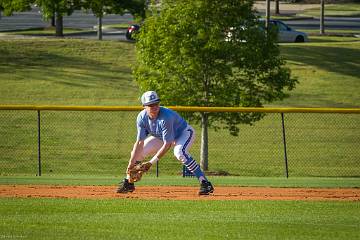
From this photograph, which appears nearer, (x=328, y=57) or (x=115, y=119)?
(x=115, y=119)

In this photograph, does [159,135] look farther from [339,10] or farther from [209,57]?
[339,10]

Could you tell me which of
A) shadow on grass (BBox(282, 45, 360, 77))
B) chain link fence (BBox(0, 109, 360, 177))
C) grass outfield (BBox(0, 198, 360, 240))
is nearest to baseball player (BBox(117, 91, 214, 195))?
grass outfield (BBox(0, 198, 360, 240))

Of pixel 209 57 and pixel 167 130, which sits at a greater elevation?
pixel 209 57

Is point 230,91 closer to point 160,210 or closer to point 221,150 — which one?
point 221,150

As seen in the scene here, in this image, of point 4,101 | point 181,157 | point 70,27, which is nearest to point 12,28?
point 70,27

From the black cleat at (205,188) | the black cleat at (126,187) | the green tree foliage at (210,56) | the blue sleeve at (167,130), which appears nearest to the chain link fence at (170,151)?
the green tree foliage at (210,56)

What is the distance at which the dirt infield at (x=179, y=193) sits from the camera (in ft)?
51.6

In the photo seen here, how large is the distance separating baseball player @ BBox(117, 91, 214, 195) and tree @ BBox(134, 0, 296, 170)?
33.8 ft

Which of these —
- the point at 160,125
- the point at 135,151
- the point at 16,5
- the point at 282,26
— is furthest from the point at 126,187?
the point at 282,26

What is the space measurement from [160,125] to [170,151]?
13.8 m

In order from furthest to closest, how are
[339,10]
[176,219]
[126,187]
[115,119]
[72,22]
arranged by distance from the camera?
[339,10]
[72,22]
[115,119]
[126,187]
[176,219]

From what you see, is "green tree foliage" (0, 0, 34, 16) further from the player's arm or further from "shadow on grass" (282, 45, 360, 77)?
the player's arm

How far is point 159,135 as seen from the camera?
15.0 meters

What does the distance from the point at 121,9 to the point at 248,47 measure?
61.2ft
